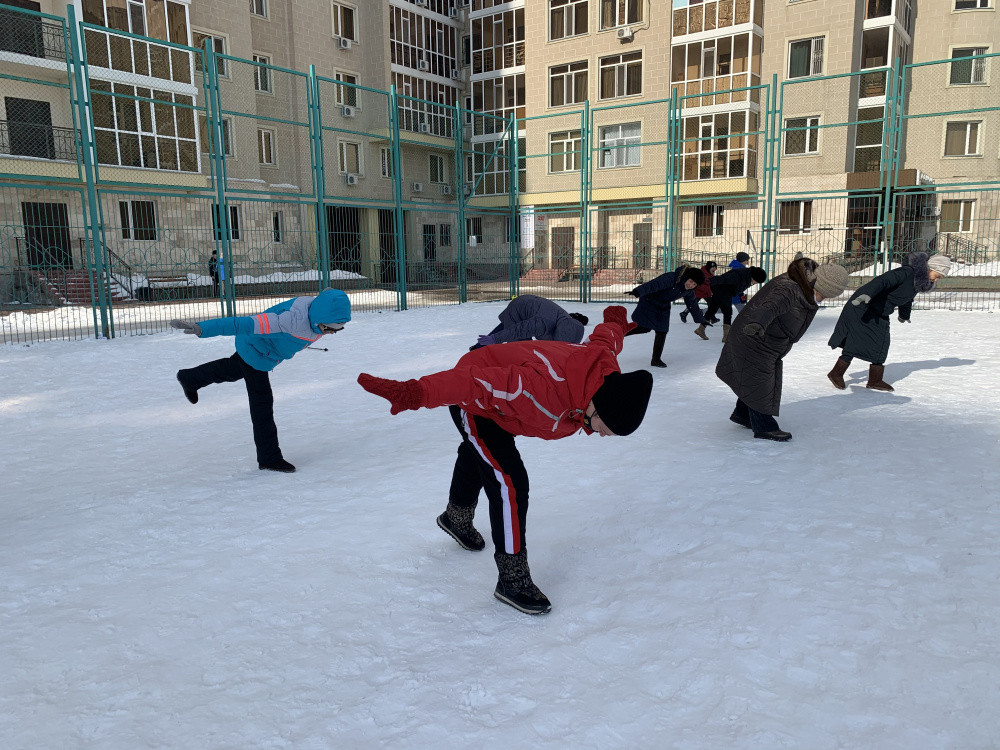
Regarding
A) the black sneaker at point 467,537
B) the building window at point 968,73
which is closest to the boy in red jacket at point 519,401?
the black sneaker at point 467,537

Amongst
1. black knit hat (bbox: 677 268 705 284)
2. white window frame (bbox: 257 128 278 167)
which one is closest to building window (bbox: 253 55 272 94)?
white window frame (bbox: 257 128 278 167)

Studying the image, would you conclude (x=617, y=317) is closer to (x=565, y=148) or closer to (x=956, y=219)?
(x=956, y=219)

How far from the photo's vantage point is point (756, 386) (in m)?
5.12

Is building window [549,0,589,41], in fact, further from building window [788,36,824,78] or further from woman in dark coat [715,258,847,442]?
woman in dark coat [715,258,847,442]

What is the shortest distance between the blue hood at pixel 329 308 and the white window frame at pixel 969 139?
2643cm

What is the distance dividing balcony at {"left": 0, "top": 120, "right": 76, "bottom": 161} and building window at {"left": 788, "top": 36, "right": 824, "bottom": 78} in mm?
24146

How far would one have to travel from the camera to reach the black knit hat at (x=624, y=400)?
2375 millimetres

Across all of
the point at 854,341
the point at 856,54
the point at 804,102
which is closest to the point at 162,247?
the point at 854,341

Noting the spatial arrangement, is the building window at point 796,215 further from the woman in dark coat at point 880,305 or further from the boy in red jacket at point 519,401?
the boy in red jacket at point 519,401

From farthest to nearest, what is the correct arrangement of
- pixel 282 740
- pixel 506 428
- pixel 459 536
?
pixel 459 536 → pixel 506 428 → pixel 282 740

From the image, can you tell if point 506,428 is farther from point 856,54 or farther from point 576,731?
point 856,54

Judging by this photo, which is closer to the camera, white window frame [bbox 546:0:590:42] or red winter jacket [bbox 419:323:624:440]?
red winter jacket [bbox 419:323:624:440]

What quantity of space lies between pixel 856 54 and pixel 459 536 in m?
29.0

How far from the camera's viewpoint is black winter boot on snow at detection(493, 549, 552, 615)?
9.29ft
